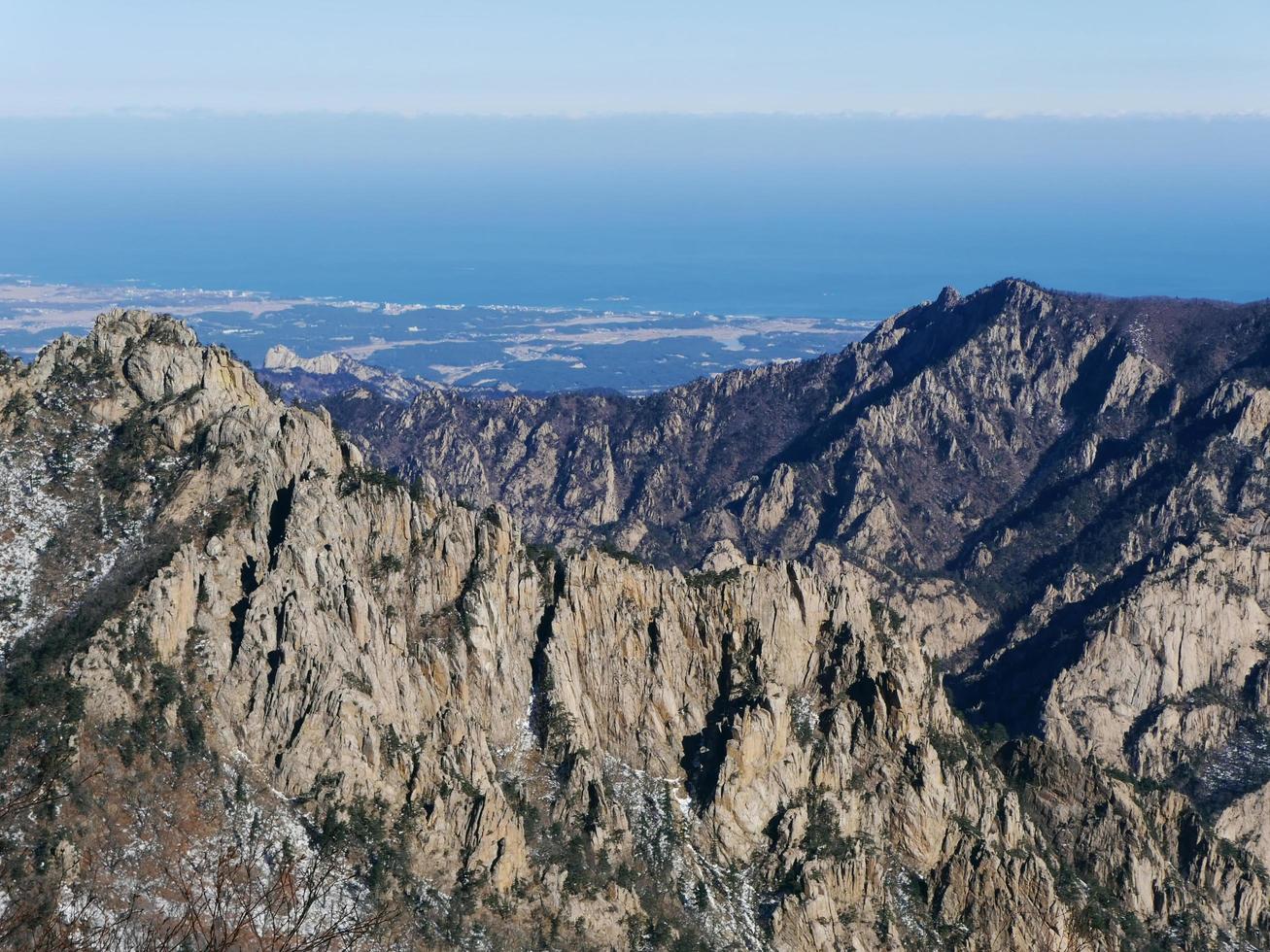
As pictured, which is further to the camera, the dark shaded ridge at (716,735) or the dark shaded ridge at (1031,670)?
the dark shaded ridge at (1031,670)

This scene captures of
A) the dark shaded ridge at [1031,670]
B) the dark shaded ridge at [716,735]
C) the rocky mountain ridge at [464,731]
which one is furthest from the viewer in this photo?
the dark shaded ridge at [1031,670]

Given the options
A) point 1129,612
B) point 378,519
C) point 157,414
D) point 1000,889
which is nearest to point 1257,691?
point 1129,612

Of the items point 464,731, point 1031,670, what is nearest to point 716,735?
point 464,731

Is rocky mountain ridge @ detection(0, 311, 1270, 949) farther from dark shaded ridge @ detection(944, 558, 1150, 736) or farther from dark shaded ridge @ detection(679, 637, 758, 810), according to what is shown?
dark shaded ridge @ detection(944, 558, 1150, 736)

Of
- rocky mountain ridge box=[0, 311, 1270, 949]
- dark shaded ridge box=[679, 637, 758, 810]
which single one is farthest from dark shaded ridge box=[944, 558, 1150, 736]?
dark shaded ridge box=[679, 637, 758, 810]

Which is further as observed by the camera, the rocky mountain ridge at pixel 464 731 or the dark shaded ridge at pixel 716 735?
the dark shaded ridge at pixel 716 735

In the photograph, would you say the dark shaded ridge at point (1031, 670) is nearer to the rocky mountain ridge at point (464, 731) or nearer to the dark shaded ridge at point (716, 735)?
the rocky mountain ridge at point (464, 731)

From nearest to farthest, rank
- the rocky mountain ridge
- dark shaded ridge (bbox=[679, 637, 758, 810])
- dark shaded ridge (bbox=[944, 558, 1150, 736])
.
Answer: the rocky mountain ridge → dark shaded ridge (bbox=[679, 637, 758, 810]) → dark shaded ridge (bbox=[944, 558, 1150, 736])

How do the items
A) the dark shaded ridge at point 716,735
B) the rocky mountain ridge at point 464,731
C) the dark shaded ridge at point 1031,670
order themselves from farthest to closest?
1. the dark shaded ridge at point 1031,670
2. the dark shaded ridge at point 716,735
3. the rocky mountain ridge at point 464,731

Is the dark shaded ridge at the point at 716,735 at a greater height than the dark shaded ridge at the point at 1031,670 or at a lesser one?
Result: greater

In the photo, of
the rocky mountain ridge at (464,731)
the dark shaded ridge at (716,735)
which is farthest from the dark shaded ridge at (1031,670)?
the dark shaded ridge at (716,735)

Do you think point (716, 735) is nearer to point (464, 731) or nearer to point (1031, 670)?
point (464, 731)
